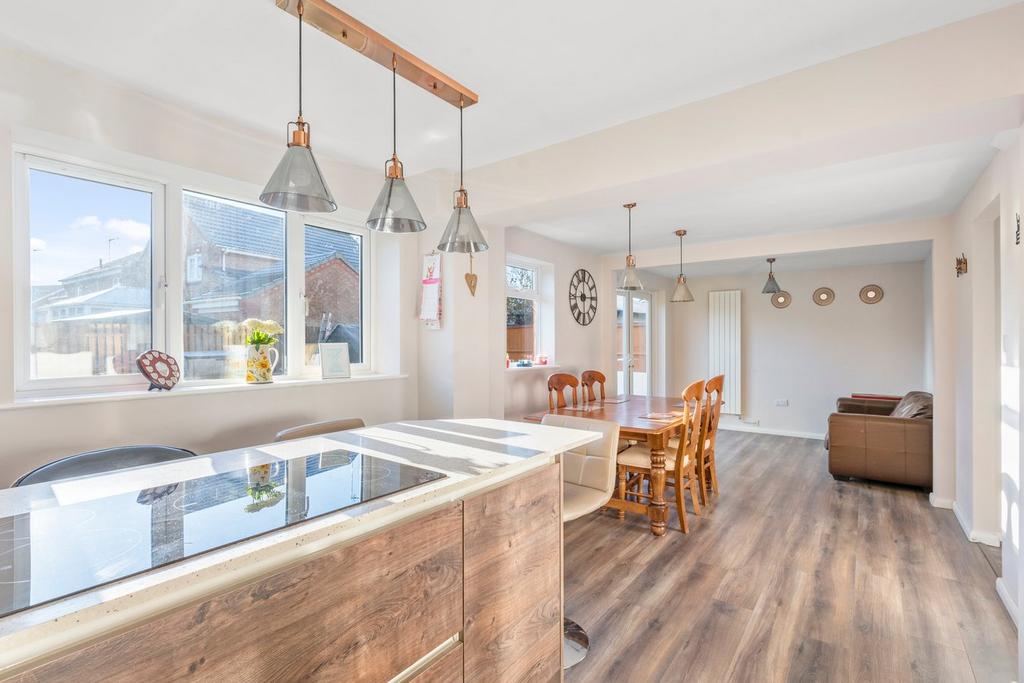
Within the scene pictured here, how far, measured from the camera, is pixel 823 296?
638 cm

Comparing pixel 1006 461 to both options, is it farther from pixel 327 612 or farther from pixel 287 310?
pixel 287 310

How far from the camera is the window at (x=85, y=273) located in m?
2.13

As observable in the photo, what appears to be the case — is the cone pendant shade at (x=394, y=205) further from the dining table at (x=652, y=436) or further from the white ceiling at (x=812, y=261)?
the white ceiling at (x=812, y=261)

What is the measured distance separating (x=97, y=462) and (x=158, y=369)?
23.6 inches

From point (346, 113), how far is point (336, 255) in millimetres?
1135

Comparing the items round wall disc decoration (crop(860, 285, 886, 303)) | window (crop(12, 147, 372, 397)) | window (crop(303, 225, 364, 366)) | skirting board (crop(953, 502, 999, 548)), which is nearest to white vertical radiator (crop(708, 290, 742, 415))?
round wall disc decoration (crop(860, 285, 886, 303))

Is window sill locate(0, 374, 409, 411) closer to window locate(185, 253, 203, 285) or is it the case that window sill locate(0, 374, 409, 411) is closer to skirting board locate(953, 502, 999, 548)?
window locate(185, 253, 203, 285)

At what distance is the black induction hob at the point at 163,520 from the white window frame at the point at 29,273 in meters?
1.27

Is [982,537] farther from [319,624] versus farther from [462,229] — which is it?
[319,624]

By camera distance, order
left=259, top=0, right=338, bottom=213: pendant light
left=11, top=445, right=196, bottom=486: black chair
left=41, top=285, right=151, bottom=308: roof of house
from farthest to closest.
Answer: left=41, top=285, right=151, bottom=308: roof of house → left=11, top=445, right=196, bottom=486: black chair → left=259, top=0, right=338, bottom=213: pendant light

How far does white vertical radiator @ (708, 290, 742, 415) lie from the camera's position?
23.0 feet

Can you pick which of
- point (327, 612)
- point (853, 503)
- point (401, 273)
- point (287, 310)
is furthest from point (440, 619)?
point (853, 503)

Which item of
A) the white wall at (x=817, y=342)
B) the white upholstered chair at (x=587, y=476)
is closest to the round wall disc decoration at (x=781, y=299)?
the white wall at (x=817, y=342)

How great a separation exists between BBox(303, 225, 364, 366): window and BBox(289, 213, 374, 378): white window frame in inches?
0.8
